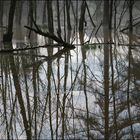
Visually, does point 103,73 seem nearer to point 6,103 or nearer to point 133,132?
point 6,103

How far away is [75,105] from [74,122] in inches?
30.3

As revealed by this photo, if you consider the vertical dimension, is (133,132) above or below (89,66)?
below

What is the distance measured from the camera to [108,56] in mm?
9680

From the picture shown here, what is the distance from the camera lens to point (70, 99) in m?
5.12

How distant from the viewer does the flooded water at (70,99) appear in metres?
3.75

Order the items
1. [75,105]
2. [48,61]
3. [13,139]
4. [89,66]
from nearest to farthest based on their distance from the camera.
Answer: [13,139]
[75,105]
[89,66]
[48,61]

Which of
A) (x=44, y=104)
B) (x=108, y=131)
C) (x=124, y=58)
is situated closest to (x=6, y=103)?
(x=44, y=104)

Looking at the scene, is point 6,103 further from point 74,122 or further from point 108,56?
point 108,56

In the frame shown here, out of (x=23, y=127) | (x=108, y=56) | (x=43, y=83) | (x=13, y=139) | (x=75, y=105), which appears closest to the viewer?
(x=13, y=139)

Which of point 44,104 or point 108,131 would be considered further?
point 44,104

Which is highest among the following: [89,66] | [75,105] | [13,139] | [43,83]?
[89,66]

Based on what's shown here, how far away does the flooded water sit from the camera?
3.75 m

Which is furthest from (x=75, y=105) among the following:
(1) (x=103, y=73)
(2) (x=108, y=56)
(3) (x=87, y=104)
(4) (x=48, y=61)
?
(2) (x=108, y=56)

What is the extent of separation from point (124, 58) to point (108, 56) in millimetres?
540
